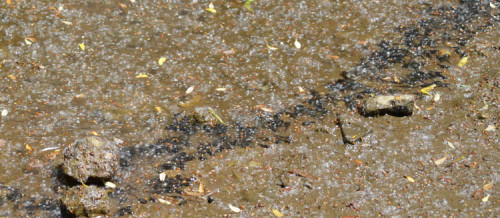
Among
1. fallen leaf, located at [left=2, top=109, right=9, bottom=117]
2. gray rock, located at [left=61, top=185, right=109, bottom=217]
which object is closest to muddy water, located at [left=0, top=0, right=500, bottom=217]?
fallen leaf, located at [left=2, top=109, right=9, bottom=117]

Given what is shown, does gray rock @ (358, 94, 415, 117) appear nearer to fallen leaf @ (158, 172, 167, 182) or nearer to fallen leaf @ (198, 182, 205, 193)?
fallen leaf @ (198, 182, 205, 193)

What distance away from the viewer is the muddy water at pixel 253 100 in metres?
3.44

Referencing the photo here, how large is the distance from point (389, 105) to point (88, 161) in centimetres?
247

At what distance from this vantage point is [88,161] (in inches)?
134

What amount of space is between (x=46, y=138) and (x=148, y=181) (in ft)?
3.35

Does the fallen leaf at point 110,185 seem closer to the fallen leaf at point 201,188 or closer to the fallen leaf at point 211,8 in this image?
the fallen leaf at point 201,188

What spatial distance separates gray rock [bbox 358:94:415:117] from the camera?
399cm

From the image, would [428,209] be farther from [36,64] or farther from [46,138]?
[36,64]

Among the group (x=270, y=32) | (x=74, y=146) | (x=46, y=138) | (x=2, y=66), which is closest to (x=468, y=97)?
(x=270, y=32)

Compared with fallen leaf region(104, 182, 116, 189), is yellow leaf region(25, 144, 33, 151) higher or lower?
higher

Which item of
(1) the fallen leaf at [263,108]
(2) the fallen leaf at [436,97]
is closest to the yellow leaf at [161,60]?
(1) the fallen leaf at [263,108]

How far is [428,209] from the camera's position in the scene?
3311mm

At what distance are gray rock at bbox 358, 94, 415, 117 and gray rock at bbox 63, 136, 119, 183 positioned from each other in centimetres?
216

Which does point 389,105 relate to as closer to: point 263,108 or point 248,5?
point 263,108
